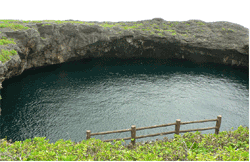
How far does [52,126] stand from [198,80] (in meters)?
34.4

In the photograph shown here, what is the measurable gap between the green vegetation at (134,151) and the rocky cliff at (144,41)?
38939mm

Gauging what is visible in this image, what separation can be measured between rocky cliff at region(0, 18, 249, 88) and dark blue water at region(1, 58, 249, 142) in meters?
5.15

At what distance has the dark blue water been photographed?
937 inches

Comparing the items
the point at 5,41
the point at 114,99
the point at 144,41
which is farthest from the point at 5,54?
the point at 144,41

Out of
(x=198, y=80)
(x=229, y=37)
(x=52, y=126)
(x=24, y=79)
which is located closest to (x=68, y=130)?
(x=52, y=126)

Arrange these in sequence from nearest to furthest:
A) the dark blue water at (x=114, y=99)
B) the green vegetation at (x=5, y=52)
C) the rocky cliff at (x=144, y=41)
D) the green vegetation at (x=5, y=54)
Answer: the dark blue water at (x=114, y=99) → the green vegetation at (x=5, y=54) → the green vegetation at (x=5, y=52) → the rocky cliff at (x=144, y=41)

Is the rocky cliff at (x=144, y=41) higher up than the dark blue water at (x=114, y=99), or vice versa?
the rocky cliff at (x=144, y=41)

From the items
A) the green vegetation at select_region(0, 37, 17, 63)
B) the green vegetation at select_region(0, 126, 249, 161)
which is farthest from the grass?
the green vegetation at select_region(0, 126, 249, 161)

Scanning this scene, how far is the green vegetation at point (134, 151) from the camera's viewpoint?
344 inches

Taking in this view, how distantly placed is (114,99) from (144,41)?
32749 mm

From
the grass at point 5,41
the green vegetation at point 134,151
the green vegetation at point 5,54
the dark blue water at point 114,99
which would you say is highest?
the grass at point 5,41

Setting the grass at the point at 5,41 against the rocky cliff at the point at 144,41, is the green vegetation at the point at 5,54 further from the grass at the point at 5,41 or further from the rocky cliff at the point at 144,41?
the rocky cliff at the point at 144,41

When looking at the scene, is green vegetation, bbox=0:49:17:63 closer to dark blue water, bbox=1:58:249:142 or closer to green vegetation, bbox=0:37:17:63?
green vegetation, bbox=0:37:17:63

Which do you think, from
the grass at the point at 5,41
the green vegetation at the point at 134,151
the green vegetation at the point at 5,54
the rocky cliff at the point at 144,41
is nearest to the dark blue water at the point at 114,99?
the rocky cliff at the point at 144,41
